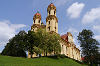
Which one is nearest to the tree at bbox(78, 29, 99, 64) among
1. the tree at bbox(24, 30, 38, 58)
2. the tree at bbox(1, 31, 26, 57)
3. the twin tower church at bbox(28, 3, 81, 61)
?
the twin tower church at bbox(28, 3, 81, 61)

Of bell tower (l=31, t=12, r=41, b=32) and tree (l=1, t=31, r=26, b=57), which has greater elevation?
bell tower (l=31, t=12, r=41, b=32)

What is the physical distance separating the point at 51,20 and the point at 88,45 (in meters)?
18.2

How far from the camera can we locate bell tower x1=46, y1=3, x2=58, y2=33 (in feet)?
171

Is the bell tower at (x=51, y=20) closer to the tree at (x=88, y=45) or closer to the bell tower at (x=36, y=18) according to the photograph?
the bell tower at (x=36, y=18)

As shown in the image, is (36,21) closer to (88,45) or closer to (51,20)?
(51,20)

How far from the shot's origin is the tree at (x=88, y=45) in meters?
46.2

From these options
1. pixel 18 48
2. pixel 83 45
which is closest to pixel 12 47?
pixel 18 48

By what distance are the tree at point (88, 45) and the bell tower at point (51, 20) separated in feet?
36.1

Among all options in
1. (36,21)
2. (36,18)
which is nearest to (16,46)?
(36,21)

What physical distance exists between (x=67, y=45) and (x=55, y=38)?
63.7ft

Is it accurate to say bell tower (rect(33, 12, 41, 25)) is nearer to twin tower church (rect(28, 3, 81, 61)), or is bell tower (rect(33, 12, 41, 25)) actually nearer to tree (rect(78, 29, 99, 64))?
twin tower church (rect(28, 3, 81, 61))

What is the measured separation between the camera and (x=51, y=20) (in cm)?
5322

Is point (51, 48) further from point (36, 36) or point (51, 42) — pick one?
point (36, 36)

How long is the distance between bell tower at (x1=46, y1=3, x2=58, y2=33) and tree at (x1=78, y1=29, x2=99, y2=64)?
36.1 feet
